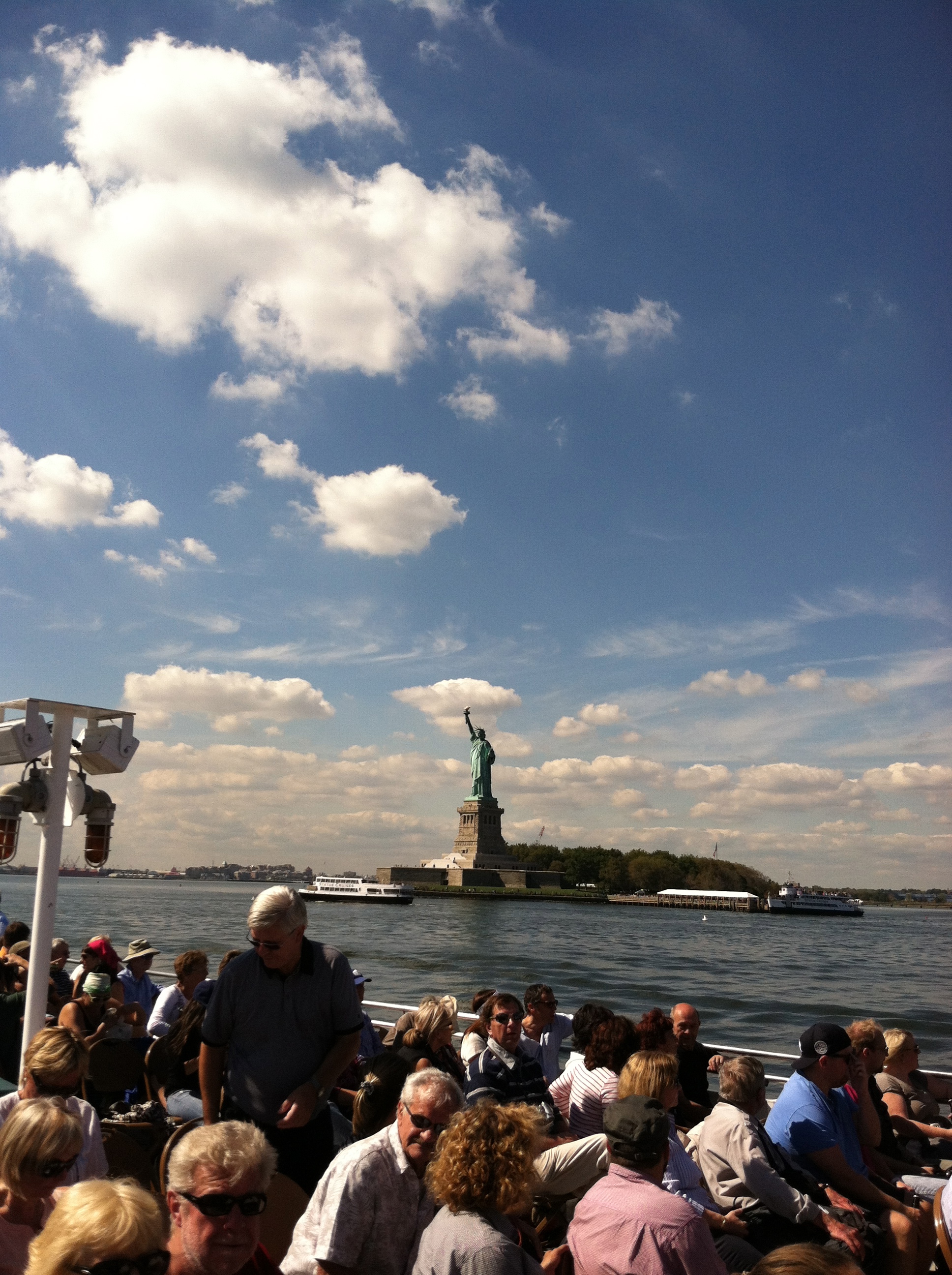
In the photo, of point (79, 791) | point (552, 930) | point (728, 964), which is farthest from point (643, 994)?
point (552, 930)

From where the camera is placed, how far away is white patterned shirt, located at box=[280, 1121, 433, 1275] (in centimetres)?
276

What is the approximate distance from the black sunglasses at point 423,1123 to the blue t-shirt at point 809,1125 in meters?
2.19

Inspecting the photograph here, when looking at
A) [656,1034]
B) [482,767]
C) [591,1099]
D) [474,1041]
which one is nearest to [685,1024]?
[656,1034]

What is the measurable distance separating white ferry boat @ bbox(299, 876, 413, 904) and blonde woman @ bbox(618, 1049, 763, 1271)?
75.0 meters

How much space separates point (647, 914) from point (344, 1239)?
81.5 m

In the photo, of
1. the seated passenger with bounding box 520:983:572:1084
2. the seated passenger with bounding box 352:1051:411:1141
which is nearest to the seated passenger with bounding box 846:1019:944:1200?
the seated passenger with bounding box 520:983:572:1084

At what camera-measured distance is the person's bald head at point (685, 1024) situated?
5.88 meters

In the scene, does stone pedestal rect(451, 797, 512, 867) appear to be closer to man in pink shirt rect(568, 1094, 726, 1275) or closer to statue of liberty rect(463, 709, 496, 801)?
statue of liberty rect(463, 709, 496, 801)

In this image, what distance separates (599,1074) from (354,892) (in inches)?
3096

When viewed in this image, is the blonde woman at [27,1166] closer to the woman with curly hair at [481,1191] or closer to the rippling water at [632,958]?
the woman with curly hair at [481,1191]

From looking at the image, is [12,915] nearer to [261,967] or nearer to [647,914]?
[647,914]

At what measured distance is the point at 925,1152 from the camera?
230 inches

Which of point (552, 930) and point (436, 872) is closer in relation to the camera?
point (552, 930)

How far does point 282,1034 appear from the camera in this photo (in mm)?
3613
